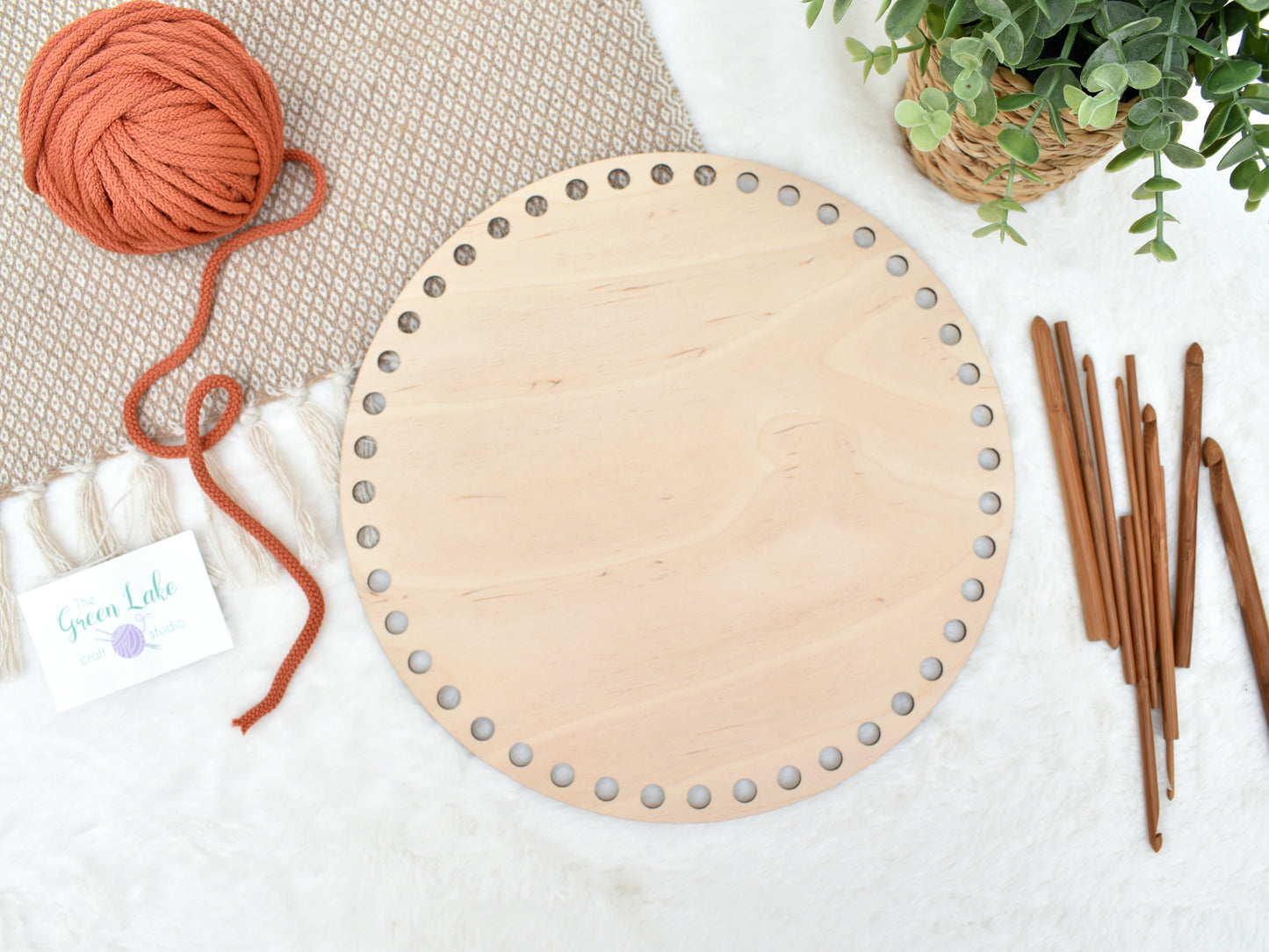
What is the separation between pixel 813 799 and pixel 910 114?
0.40 m

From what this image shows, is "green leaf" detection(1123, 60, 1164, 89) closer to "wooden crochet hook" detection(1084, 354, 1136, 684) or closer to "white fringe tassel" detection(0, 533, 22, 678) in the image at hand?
"wooden crochet hook" detection(1084, 354, 1136, 684)

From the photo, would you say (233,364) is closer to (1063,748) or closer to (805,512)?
(805,512)

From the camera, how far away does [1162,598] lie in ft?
1.72

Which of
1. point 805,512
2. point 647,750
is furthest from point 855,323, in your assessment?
point 647,750

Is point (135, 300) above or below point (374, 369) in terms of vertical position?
above

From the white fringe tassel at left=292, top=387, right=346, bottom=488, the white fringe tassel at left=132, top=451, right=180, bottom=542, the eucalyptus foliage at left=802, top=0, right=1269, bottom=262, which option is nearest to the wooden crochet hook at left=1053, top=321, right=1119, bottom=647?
the eucalyptus foliage at left=802, top=0, right=1269, bottom=262

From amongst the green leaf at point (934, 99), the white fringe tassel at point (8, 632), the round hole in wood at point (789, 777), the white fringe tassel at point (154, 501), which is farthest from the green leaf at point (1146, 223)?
the white fringe tassel at point (8, 632)

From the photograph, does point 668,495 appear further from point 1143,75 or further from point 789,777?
point 1143,75

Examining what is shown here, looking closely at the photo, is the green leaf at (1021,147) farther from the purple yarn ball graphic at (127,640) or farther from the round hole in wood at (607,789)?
the purple yarn ball graphic at (127,640)

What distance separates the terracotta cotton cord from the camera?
1.46 ft

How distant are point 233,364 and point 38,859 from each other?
0.32m

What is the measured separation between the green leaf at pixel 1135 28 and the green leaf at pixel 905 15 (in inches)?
3.0

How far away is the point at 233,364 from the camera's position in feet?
1.71

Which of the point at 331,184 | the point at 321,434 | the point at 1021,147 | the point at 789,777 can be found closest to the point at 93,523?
the point at 321,434
